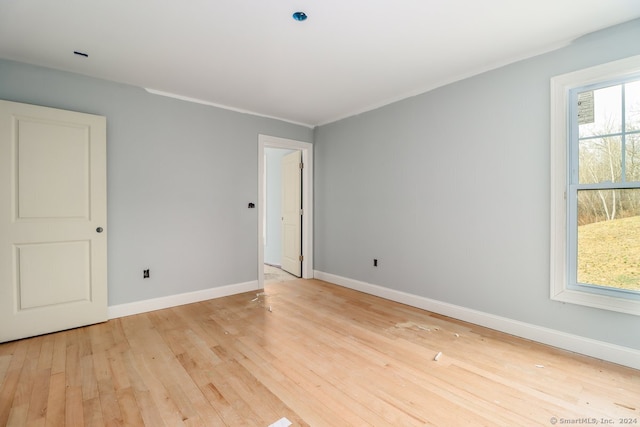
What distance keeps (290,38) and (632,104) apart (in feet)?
8.67

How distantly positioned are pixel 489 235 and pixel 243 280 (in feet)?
10.2

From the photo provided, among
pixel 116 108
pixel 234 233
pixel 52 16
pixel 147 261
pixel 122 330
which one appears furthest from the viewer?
pixel 234 233

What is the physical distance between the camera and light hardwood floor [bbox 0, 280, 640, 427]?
1.75 meters

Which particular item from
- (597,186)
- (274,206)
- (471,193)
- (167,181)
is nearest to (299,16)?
(471,193)

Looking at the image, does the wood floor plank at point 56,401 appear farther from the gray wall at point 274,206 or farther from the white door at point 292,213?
the gray wall at point 274,206

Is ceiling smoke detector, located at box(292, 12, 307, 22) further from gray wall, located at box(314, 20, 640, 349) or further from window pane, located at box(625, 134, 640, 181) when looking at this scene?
window pane, located at box(625, 134, 640, 181)

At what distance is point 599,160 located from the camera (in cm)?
241

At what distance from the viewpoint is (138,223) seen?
344cm

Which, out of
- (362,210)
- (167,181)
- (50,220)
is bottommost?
(50,220)

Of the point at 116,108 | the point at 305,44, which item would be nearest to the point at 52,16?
the point at 116,108

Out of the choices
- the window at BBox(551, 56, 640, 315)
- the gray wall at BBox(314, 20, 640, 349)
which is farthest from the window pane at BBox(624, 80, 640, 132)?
the gray wall at BBox(314, 20, 640, 349)

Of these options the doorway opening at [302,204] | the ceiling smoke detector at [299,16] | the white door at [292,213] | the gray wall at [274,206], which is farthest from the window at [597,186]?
the gray wall at [274,206]

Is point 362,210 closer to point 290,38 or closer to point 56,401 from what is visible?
point 290,38

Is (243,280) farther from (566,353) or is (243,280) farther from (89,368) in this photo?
(566,353)
